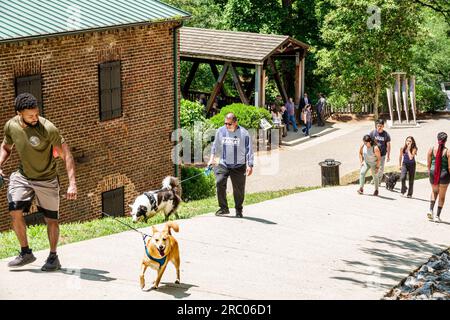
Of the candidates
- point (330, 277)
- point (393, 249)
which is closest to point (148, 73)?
point (393, 249)

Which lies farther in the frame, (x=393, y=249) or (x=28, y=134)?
(x=393, y=249)

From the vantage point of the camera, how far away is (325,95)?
3838 cm

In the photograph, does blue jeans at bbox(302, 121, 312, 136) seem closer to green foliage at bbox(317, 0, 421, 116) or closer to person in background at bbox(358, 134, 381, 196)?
green foliage at bbox(317, 0, 421, 116)

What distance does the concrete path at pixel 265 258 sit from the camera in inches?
364

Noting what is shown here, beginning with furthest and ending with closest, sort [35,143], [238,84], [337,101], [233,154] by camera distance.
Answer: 1. [337,101]
2. [238,84]
3. [233,154]
4. [35,143]

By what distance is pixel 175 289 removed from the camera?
9.24 metres

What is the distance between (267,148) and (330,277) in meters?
20.1

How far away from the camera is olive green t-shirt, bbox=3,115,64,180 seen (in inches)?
Answer: 347

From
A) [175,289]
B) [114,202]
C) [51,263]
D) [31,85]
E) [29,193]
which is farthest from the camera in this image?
[114,202]

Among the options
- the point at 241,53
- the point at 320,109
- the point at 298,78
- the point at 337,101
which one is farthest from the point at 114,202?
the point at 337,101

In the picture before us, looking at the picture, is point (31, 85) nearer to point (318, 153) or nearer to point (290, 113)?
point (318, 153)

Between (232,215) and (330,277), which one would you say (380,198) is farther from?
(330,277)

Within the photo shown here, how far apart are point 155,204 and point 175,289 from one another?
189 inches

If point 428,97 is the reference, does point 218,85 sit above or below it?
above
